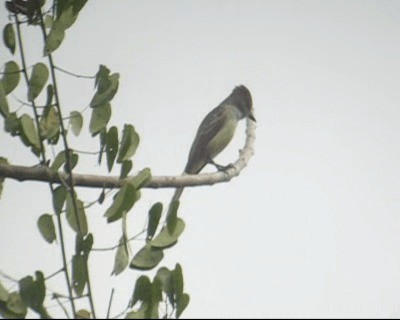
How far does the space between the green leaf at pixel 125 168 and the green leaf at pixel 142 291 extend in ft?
1.87

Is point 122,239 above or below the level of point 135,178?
below

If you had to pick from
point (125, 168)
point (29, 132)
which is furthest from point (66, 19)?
point (125, 168)

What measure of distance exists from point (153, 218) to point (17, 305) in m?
0.58

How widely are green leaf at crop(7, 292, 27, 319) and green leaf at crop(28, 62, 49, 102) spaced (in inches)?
30.2

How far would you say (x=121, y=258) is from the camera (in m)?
2.21

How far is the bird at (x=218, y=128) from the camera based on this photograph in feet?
23.4

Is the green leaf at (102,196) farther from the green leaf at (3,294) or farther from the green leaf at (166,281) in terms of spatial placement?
the green leaf at (3,294)

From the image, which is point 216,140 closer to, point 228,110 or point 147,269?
point 228,110

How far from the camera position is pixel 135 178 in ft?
8.02

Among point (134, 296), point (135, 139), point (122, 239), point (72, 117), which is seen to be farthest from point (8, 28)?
point (134, 296)

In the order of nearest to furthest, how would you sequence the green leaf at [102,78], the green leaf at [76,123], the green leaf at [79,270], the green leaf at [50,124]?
the green leaf at [79,270] < the green leaf at [50,124] < the green leaf at [102,78] < the green leaf at [76,123]

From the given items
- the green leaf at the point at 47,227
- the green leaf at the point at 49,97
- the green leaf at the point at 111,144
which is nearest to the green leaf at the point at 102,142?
the green leaf at the point at 111,144

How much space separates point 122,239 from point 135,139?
0.48 meters

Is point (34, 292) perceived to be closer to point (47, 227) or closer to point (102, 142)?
point (47, 227)
